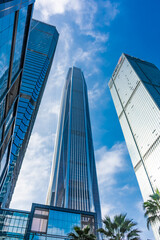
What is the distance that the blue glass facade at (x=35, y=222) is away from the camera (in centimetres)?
2572

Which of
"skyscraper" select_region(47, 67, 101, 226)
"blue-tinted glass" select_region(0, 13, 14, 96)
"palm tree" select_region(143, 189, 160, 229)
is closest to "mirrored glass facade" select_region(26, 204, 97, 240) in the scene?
"palm tree" select_region(143, 189, 160, 229)

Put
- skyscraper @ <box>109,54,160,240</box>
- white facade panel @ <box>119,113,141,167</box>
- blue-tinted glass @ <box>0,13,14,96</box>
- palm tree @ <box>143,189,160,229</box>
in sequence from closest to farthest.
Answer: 1. blue-tinted glass @ <box>0,13,14,96</box>
2. palm tree @ <box>143,189,160,229</box>
3. skyscraper @ <box>109,54,160,240</box>
4. white facade panel @ <box>119,113,141,167</box>

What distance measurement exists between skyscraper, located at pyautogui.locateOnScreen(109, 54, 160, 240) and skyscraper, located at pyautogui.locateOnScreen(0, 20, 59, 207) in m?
47.8

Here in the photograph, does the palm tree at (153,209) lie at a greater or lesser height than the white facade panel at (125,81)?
lesser

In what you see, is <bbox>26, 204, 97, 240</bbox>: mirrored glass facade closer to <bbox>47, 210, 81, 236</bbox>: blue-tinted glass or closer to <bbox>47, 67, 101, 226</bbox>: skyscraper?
<bbox>47, 210, 81, 236</bbox>: blue-tinted glass

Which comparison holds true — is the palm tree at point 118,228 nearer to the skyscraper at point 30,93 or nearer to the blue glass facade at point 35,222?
the blue glass facade at point 35,222

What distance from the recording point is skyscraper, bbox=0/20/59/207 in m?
43.8

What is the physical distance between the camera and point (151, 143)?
70.4 metres

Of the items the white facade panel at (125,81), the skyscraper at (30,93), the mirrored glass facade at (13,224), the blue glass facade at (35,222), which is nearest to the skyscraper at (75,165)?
the skyscraper at (30,93)

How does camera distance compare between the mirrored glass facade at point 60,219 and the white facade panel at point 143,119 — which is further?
the white facade panel at point 143,119

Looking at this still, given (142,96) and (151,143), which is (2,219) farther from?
(142,96)

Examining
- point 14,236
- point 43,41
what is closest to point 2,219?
point 14,236

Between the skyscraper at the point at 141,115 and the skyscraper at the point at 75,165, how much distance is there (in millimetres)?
42350

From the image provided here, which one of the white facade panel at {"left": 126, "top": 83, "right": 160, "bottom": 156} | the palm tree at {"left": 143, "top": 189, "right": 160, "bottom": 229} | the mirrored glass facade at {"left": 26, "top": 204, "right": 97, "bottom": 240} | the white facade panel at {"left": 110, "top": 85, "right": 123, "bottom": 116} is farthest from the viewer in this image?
the white facade panel at {"left": 110, "top": 85, "right": 123, "bottom": 116}
